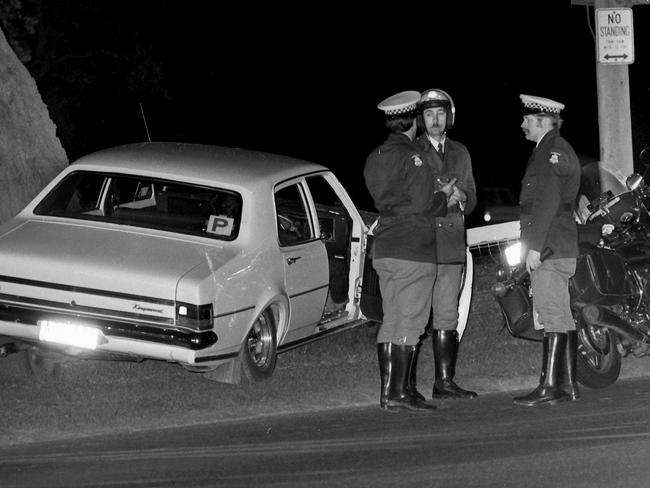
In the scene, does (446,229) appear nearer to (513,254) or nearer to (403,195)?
(403,195)

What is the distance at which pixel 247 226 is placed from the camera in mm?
10492

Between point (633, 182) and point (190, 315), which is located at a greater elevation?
point (633, 182)

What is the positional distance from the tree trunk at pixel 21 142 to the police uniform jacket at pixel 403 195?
12.7ft

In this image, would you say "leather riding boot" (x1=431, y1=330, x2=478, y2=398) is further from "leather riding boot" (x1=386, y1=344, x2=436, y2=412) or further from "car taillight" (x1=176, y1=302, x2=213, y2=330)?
"car taillight" (x1=176, y1=302, x2=213, y2=330)

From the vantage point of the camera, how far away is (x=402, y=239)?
9.75m

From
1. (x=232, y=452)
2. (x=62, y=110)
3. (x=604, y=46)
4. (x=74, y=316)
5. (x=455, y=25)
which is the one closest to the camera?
(x=232, y=452)

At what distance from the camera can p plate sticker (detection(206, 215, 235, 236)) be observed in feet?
34.6

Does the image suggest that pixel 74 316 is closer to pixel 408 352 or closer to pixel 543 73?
pixel 408 352

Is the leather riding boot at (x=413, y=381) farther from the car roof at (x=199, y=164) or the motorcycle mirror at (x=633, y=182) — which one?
the motorcycle mirror at (x=633, y=182)

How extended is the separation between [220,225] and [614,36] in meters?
4.38

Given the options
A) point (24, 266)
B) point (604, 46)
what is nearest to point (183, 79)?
point (604, 46)

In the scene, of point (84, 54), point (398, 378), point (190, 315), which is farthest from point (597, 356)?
point (84, 54)

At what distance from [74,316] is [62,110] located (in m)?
27.0

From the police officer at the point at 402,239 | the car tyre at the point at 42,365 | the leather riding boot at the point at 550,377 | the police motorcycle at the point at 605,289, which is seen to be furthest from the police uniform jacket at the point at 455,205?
the car tyre at the point at 42,365
